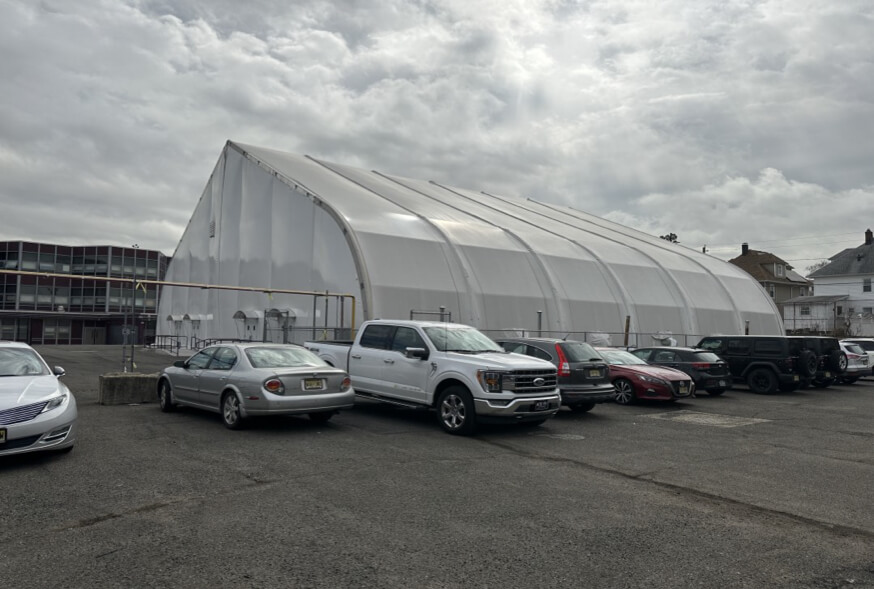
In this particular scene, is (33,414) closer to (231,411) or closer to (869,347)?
(231,411)

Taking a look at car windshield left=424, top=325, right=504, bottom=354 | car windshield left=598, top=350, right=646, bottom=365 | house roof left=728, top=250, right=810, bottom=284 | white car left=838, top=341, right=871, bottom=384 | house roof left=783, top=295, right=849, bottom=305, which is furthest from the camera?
house roof left=728, top=250, right=810, bottom=284

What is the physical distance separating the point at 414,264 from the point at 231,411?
1182cm

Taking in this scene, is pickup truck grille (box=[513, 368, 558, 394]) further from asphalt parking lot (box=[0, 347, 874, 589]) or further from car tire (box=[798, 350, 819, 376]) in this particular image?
car tire (box=[798, 350, 819, 376])

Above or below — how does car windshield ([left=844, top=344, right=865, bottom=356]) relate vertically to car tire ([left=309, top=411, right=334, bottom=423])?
above

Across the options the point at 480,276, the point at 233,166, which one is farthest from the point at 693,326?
the point at 233,166

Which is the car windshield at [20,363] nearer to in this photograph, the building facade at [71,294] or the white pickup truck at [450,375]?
the white pickup truck at [450,375]

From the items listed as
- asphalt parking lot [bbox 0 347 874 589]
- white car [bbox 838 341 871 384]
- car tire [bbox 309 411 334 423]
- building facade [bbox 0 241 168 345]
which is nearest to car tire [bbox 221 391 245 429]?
asphalt parking lot [bbox 0 347 874 589]

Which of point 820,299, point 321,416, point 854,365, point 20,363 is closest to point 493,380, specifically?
point 321,416

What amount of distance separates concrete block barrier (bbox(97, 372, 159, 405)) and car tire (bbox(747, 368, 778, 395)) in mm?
16869

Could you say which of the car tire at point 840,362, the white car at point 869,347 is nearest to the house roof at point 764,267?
the white car at point 869,347

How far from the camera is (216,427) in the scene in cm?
1018

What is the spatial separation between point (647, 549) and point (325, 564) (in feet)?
8.20

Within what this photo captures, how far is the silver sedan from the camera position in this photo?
964 centimetres

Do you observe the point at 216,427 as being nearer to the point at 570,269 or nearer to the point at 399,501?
the point at 399,501
